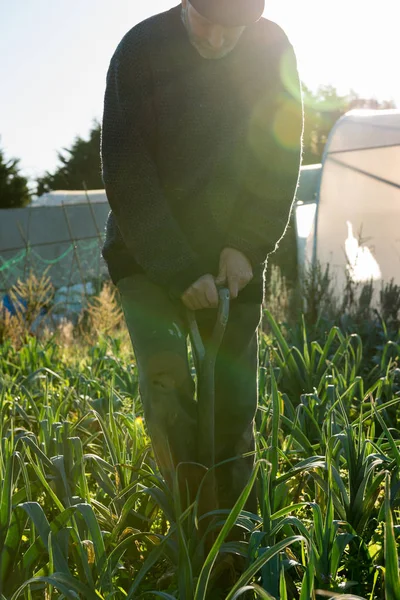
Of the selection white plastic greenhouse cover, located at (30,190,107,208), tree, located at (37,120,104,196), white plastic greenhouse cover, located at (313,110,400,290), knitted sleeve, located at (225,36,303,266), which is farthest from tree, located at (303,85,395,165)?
knitted sleeve, located at (225,36,303,266)

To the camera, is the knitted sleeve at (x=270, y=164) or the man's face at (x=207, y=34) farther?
the knitted sleeve at (x=270, y=164)

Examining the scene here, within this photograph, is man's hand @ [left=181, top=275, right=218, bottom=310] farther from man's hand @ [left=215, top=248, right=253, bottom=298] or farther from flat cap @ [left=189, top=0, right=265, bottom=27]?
flat cap @ [left=189, top=0, right=265, bottom=27]

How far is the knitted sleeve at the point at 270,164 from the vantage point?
7.34 feet

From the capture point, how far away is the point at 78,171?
114 ft

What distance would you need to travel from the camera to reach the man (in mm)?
2096

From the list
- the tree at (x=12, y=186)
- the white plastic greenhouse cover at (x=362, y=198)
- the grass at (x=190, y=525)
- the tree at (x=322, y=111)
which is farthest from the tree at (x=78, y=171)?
the grass at (x=190, y=525)

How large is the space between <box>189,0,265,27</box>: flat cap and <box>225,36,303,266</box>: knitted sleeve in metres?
0.33

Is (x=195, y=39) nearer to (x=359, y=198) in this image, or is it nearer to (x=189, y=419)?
(x=189, y=419)

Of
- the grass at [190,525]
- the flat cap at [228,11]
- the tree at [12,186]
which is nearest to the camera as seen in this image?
the grass at [190,525]

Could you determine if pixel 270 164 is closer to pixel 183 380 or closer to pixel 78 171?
pixel 183 380

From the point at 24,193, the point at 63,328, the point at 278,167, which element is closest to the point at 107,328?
the point at 63,328

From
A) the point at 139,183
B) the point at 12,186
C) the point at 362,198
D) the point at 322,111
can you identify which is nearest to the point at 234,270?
the point at 139,183

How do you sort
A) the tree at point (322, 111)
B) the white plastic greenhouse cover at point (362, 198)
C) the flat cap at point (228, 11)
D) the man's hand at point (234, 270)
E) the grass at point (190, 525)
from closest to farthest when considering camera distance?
the grass at point (190, 525)
the flat cap at point (228, 11)
the man's hand at point (234, 270)
the white plastic greenhouse cover at point (362, 198)
the tree at point (322, 111)

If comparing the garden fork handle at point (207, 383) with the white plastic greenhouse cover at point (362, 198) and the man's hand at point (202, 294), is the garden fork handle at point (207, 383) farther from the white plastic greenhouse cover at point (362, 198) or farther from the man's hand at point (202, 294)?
the white plastic greenhouse cover at point (362, 198)
